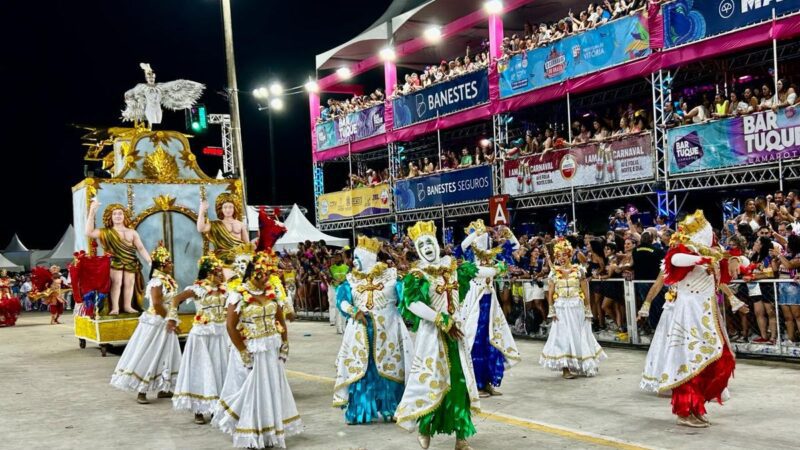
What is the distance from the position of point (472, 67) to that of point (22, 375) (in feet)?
52.0

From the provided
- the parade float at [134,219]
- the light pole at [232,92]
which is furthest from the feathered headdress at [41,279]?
the parade float at [134,219]

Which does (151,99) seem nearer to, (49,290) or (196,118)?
(196,118)

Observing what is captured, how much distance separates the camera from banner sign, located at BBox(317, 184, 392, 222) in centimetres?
2733

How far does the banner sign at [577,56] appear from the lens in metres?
18.5

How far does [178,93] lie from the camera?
17375mm

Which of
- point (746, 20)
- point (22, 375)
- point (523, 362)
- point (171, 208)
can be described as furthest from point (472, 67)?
point (22, 375)

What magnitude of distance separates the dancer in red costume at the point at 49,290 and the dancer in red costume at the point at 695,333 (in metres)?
24.8

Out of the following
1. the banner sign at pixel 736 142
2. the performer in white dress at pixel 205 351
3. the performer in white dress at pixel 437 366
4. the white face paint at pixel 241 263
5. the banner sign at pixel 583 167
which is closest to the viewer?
the performer in white dress at pixel 437 366

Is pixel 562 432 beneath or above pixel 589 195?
beneath

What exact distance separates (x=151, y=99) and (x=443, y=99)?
10974 mm

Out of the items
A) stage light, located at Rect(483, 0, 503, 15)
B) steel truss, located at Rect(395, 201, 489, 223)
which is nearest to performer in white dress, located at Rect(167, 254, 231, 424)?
steel truss, located at Rect(395, 201, 489, 223)

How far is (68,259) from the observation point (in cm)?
3891

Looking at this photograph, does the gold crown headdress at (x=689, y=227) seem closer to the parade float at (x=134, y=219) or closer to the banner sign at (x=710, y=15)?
the parade float at (x=134, y=219)

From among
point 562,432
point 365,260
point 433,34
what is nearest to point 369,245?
point 365,260
